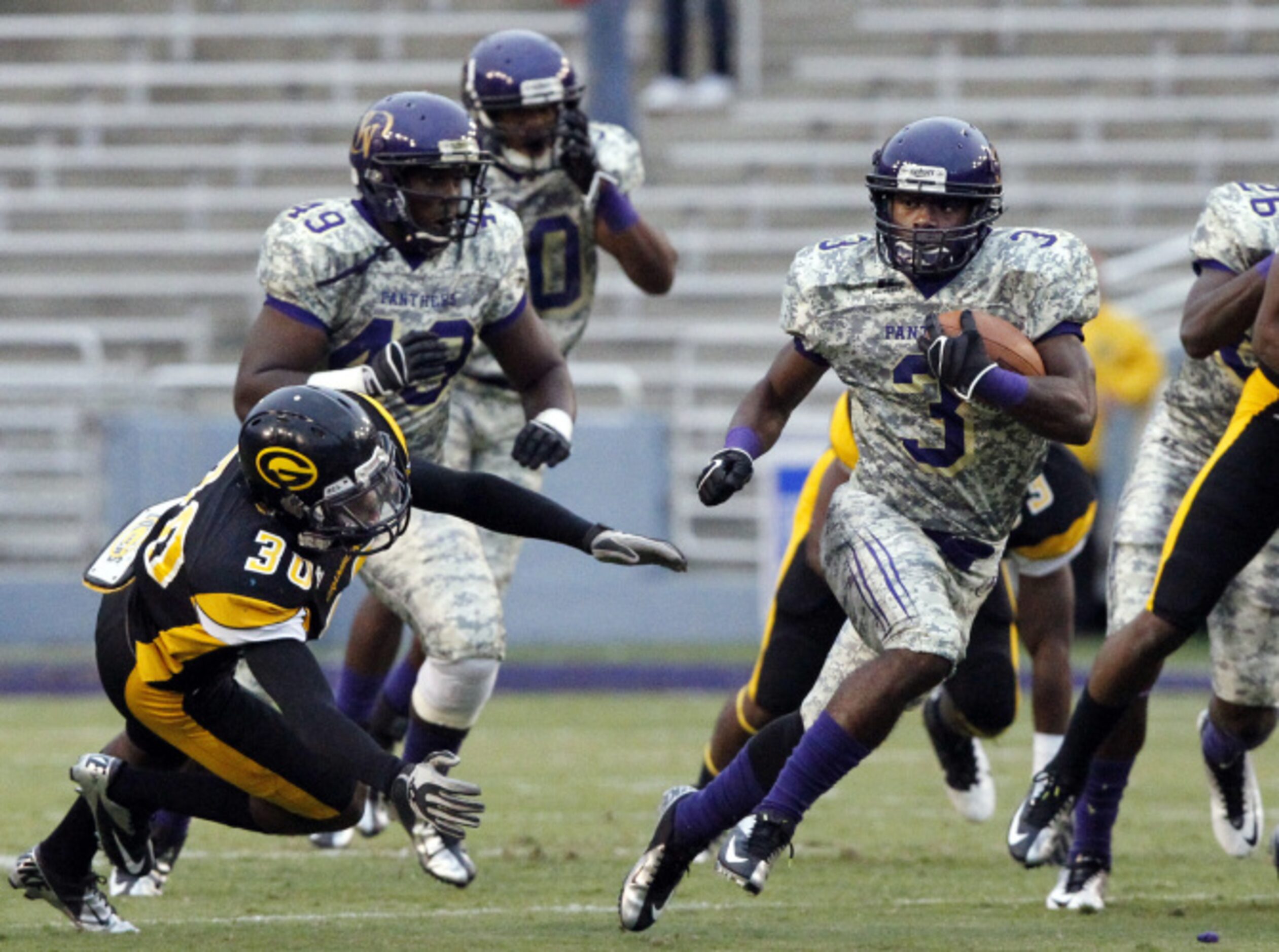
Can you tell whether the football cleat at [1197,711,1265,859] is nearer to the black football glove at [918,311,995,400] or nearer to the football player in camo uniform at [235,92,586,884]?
the black football glove at [918,311,995,400]

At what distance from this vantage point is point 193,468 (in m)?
10.7

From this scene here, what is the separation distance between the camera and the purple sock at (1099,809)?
4.81 meters

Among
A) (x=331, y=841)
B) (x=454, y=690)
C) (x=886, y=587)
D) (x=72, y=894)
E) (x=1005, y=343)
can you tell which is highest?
(x=1005, y=343)

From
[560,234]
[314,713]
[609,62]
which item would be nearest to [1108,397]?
[609,62]

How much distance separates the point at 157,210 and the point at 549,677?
16.1 feet

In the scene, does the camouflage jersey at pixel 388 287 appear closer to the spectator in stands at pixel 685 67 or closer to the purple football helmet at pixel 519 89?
the purple football helmet at pixel 519 89

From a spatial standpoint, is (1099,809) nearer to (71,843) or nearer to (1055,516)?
(1055,516)

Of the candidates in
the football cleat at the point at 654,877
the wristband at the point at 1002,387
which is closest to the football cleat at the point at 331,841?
the football cleat at the point at 654,877

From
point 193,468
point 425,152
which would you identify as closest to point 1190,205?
point 193,468

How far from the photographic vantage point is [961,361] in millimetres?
4102

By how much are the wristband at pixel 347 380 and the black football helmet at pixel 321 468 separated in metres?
0.67

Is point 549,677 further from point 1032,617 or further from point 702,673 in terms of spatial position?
point 1032,617

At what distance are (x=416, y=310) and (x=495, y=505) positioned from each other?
80 cm

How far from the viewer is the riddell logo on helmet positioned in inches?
152
